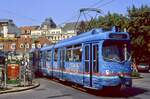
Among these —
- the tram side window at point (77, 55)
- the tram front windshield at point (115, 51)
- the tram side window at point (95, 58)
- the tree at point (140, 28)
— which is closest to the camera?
the tram front windshield at point (115, 51)

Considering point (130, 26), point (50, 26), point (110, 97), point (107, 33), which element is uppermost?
point (50, 26)

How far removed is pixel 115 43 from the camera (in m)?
23.3

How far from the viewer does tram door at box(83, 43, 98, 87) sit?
23.7m

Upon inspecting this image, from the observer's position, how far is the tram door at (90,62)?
77.7 feet

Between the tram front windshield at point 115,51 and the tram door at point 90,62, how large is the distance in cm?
63

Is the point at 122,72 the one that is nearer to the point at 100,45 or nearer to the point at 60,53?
the point at 100,45

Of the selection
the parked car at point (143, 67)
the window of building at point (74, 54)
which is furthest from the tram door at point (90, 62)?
the parked car at point (143, 67)

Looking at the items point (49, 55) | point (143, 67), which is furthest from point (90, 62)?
point (143, 67)

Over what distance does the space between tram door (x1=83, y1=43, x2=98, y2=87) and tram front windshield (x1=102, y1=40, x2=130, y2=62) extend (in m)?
0.63

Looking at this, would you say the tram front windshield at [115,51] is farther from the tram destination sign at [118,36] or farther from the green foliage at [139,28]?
the green foliage at [139,28]

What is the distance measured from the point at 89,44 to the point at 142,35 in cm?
4676

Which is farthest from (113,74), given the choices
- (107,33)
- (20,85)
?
(20,85)

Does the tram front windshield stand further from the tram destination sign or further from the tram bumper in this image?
the tram bumper

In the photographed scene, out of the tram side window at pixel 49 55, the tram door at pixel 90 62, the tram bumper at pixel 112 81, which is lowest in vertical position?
the tram bumper at pixel 112 81
